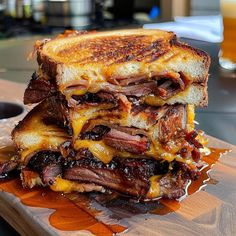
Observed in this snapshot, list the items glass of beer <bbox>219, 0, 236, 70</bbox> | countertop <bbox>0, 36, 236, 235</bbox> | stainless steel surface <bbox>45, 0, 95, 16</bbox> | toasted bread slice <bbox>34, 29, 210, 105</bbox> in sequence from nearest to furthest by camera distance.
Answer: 1. toasted bread slice <bbox>34, 29, 210, 105</bbox>
2. countertop <bbox>0, 36, 236, 235</bbox>
3. glass of beer <bbox>219, 0, 236, 70</bbox>
4. stainless steel surface <bbox>45, 0, 95, 16</bbox>

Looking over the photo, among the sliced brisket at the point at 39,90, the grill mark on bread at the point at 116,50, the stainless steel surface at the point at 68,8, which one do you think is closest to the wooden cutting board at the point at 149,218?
the sliced brisket at the point at 39,90

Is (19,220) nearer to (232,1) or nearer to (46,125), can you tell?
(46,125)

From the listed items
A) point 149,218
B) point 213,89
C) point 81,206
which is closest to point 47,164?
point 81,206

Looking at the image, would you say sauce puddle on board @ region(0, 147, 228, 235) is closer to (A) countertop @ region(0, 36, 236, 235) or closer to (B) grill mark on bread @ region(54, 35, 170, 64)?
(A) countertop @ region(0, 36, 236, 235)

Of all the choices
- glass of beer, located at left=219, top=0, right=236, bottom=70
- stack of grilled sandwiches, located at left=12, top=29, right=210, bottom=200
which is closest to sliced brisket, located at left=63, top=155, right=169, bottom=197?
stack of grilled sandwiches, located at left=12, top=29, right=210, bottom=200

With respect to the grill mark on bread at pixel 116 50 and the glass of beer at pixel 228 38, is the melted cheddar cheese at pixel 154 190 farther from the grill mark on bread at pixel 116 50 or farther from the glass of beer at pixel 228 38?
the glass of beer at pixel 228 38

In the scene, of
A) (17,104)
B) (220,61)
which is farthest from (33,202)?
(220,61)
